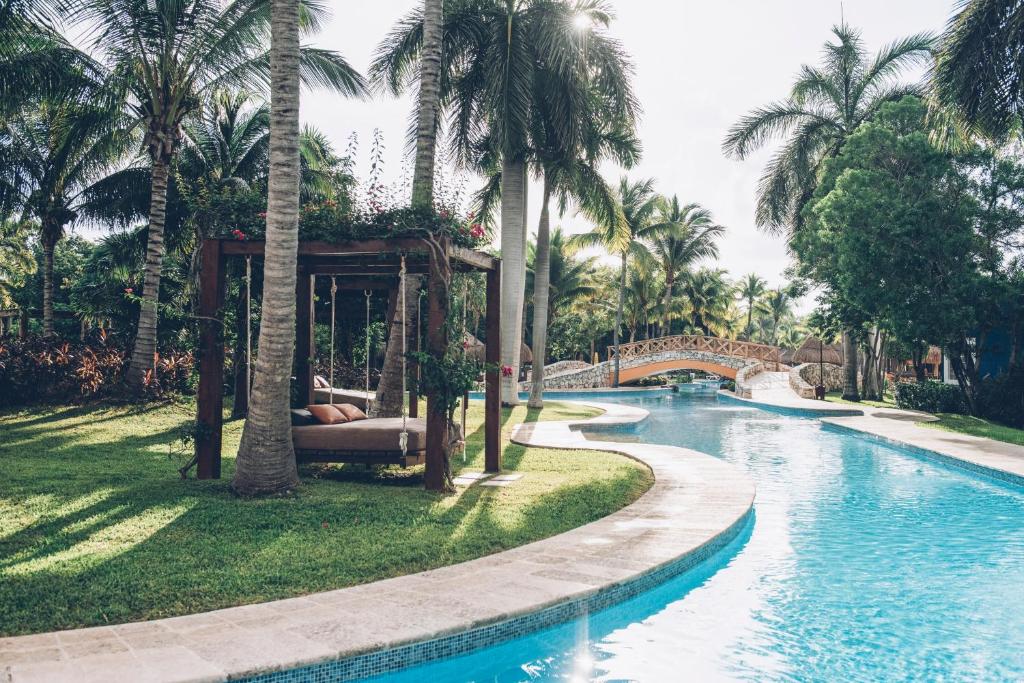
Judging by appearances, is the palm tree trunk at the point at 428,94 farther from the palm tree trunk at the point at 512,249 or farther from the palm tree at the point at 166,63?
the palm tree trunk at the point at 512,249

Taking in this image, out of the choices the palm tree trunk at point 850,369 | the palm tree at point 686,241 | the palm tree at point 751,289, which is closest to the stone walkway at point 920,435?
the palm tree trunk at point 850,369

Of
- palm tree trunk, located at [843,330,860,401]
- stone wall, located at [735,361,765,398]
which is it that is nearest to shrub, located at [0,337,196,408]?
stone wall, located at [735,361,765,398]

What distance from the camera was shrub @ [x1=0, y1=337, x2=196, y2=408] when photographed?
14258 mm

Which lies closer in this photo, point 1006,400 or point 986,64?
point 986,64

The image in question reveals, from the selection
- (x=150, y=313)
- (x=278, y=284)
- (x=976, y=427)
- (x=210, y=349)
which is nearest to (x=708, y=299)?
(x=976, y=427)

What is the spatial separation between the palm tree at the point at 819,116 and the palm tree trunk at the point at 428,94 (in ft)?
63.0

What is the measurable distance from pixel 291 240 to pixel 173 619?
4039 mm

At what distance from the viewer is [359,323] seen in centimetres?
2089

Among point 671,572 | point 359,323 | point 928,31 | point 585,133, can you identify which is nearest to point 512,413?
point 359,323

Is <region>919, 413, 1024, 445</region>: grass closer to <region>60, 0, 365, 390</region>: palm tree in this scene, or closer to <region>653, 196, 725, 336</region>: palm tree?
<region>60, 0, 365, 390</region>: palm tree

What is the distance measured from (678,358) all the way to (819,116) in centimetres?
Answer: 1451

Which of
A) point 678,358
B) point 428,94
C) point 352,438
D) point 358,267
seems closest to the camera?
point 352,438

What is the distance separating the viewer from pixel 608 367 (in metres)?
37.0

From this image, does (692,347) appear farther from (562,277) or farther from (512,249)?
(512,249)
